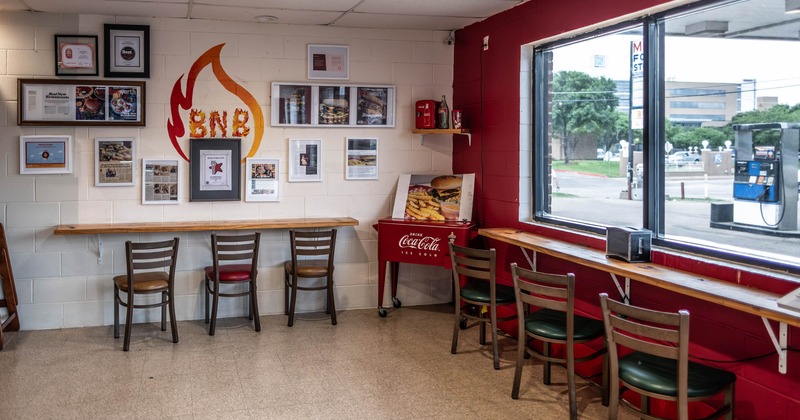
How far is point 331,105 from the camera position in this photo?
639cm

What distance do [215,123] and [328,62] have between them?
1.16m

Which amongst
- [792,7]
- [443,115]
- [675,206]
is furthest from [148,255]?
[792,7]

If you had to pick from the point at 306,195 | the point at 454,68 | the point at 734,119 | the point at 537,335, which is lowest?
the point at 537,335

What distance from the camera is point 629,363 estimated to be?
3408 mm

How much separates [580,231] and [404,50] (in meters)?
2.65

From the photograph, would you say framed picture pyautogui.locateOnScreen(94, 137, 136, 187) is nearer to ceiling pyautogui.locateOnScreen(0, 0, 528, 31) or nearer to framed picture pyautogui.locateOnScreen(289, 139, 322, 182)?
ceiling pyautogui.locateOnScreen(0, 0, 528, 31)

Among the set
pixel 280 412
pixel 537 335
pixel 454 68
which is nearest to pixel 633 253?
pixel 537 335

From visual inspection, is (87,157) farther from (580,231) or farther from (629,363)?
(629,363)

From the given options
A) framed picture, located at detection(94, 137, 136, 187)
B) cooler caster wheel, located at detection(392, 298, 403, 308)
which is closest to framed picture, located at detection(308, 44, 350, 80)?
framed picture, located at detection(94, 137, 136, 187)

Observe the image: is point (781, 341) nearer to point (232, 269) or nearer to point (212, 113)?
point (232, 269)

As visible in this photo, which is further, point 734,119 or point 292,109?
point 292,109

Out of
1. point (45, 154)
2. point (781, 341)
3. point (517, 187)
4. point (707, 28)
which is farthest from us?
point (45, 154)

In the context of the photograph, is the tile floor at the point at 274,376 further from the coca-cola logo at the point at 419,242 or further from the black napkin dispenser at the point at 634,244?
the black napkin dispenser at the point at 634,244

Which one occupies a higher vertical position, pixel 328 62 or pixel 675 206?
pixel 328 62
